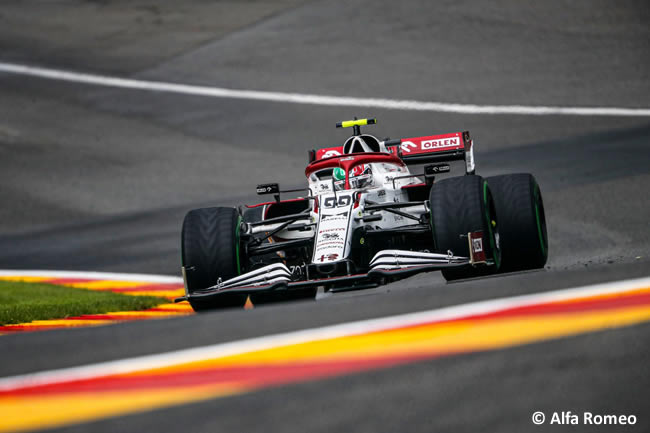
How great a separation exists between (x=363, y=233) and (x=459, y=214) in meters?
1.25

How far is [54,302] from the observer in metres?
11.8

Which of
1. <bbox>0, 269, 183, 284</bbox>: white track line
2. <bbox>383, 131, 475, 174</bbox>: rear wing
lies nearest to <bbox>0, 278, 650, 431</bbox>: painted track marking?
<bbox>383, 131, 475, 174</bbox>: rear wing

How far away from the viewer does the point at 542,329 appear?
6234 mm

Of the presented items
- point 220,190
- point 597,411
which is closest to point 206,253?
point 597,411

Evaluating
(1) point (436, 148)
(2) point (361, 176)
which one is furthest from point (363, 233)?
(1) point (436, 148)

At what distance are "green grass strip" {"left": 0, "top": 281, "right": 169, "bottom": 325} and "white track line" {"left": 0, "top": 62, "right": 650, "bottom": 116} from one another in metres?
11.5

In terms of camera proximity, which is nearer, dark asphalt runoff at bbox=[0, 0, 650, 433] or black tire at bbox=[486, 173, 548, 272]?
dark asphalt runoff at bbox=[0, 0, 650, 433]

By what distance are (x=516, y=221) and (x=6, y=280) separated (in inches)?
304

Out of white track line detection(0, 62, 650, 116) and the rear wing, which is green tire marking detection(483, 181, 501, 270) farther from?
white track line detection(0, 62, 650, 116)

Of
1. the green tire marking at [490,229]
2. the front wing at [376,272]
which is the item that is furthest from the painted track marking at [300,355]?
the green tire marking at [490,229]

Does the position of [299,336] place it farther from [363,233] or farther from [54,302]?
[54,302]

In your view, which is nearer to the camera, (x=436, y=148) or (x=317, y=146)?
(x=436, y=148)

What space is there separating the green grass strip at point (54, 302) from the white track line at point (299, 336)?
14.6ft

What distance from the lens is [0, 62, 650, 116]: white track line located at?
21.4 m
